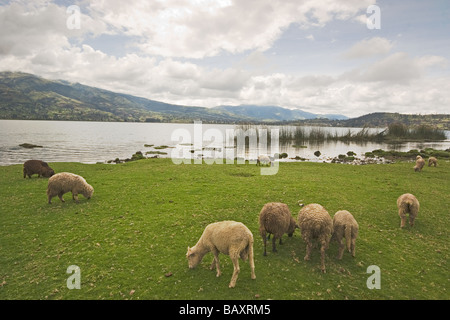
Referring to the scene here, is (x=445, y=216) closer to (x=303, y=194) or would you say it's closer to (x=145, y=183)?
(x=303, y=194)

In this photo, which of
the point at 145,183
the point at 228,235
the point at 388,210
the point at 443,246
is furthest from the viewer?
the point at 145,183

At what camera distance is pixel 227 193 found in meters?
18.9

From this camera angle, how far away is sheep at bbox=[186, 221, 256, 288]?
7.37 meters

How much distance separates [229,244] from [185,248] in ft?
11.7

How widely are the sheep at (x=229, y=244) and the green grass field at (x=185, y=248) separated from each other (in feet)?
1.56

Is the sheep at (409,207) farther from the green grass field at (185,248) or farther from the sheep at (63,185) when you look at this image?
the sheep at (63,185)

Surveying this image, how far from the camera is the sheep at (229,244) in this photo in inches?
→ 290

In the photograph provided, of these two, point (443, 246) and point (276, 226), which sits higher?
point (276, 226)
